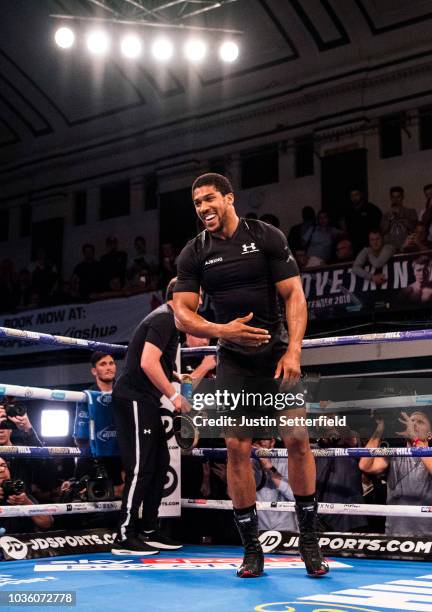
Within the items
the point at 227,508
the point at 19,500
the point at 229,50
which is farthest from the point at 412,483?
the point at 229,50

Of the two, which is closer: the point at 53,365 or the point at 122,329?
the point at 122,329

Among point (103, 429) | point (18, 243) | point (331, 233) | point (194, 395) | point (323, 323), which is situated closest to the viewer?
point (194, 395)

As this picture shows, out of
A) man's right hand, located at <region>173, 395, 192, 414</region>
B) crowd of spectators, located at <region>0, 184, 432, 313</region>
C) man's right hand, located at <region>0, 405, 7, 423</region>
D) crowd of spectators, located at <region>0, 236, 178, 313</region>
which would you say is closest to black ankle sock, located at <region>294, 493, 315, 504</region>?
man's right hand, located at <region>173, 395, 192, 414</region>

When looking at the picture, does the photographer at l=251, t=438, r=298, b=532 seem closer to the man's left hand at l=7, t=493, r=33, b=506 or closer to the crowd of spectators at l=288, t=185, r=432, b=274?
the man's left hand at l=7, t=493, r=33, b=506

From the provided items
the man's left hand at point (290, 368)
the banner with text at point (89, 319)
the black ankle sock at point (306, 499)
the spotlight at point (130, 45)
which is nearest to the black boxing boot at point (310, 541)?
the black ankle sock at point (306, 499)

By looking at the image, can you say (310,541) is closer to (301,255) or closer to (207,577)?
(207,577)

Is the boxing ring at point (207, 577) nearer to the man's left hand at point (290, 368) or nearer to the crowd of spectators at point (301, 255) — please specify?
the man's left hand at point (290, 368)

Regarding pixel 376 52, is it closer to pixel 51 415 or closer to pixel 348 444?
pixel 348 444

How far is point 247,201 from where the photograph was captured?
12781mm

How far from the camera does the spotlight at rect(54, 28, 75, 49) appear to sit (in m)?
10.9

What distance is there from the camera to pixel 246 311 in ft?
9.96

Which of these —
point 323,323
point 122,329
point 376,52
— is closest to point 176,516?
point 323,323

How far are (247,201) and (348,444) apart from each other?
8515 millimetres

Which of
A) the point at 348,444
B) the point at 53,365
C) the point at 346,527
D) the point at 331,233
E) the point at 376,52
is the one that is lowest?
the point at 346,527
